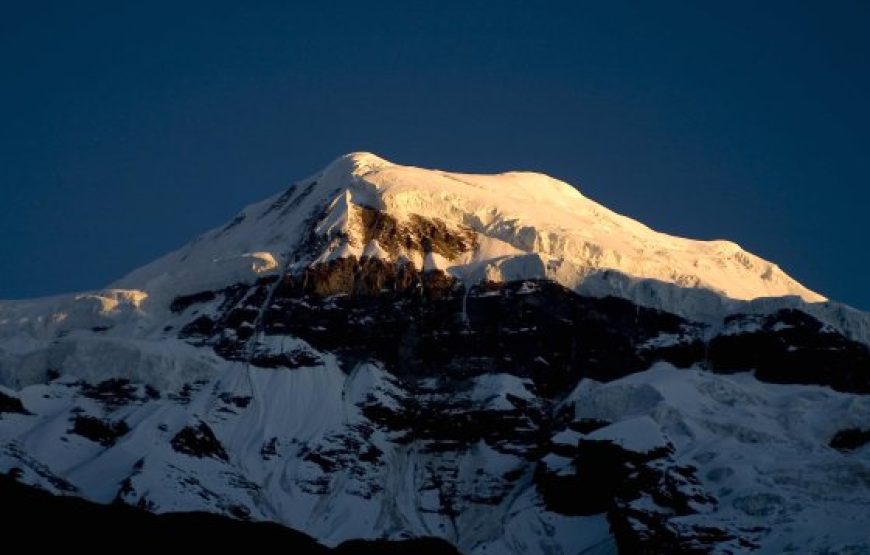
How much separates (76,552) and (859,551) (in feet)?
235

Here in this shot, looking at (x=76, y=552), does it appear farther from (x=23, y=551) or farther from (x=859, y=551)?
(x=859, y=551)

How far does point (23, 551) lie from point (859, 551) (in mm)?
75879

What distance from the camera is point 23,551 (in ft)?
642

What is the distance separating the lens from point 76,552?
655 feet

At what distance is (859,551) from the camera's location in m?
198

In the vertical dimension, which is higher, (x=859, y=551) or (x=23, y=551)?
(x=859, y=551)

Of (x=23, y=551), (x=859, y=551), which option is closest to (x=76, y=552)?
(x=23, y=551)

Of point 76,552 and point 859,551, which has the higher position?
point 859,551
